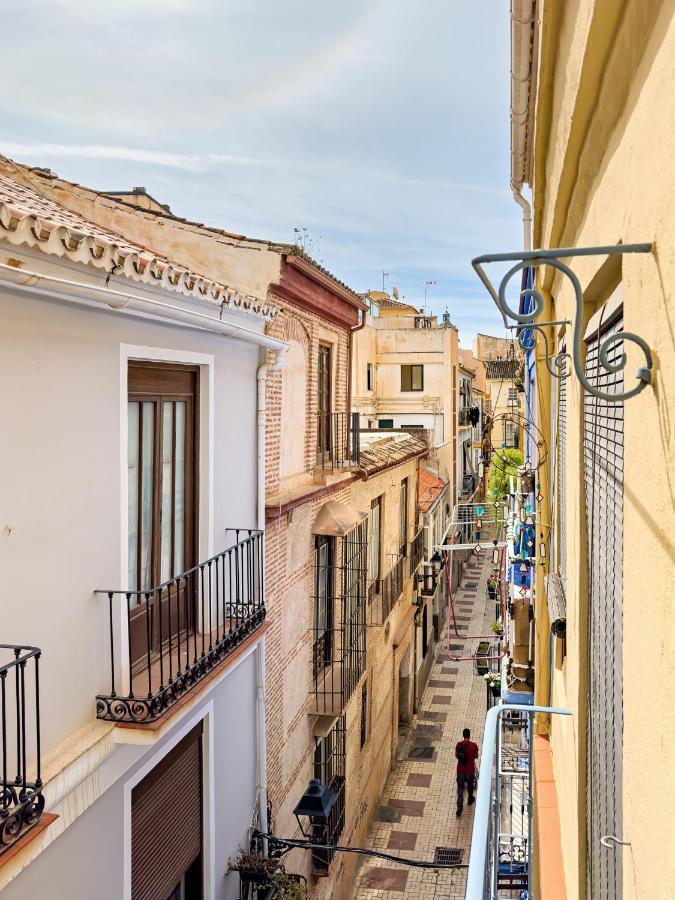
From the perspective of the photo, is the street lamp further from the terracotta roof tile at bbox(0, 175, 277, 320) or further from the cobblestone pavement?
the terracotta roof tile at bbox(0, 175, 277, 320)

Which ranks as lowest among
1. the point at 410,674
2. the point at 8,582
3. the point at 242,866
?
the point at 410,674

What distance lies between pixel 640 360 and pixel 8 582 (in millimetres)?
3851

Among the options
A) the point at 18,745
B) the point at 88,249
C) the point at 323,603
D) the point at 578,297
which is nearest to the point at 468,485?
the point at 323,603

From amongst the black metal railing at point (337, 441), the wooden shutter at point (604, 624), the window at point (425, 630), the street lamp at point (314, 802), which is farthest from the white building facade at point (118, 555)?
the window at point (425, 630)

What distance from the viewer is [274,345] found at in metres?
8.34

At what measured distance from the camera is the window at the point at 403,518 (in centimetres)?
1859

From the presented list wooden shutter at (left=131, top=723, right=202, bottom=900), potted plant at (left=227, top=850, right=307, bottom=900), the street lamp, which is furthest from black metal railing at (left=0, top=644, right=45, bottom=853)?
the street lamp

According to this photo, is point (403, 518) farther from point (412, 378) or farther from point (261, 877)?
point (412, 378)

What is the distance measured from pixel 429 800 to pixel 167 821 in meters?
10.6

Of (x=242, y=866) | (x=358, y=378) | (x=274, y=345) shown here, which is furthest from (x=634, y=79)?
(x=358, y=378)

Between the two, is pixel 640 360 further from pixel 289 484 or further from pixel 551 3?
pixel 289 484

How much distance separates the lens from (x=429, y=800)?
16219 mm

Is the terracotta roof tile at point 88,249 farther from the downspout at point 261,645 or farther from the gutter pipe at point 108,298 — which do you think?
the downspout at point 261,645

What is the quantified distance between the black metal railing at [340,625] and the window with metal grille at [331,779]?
54 centimetres
